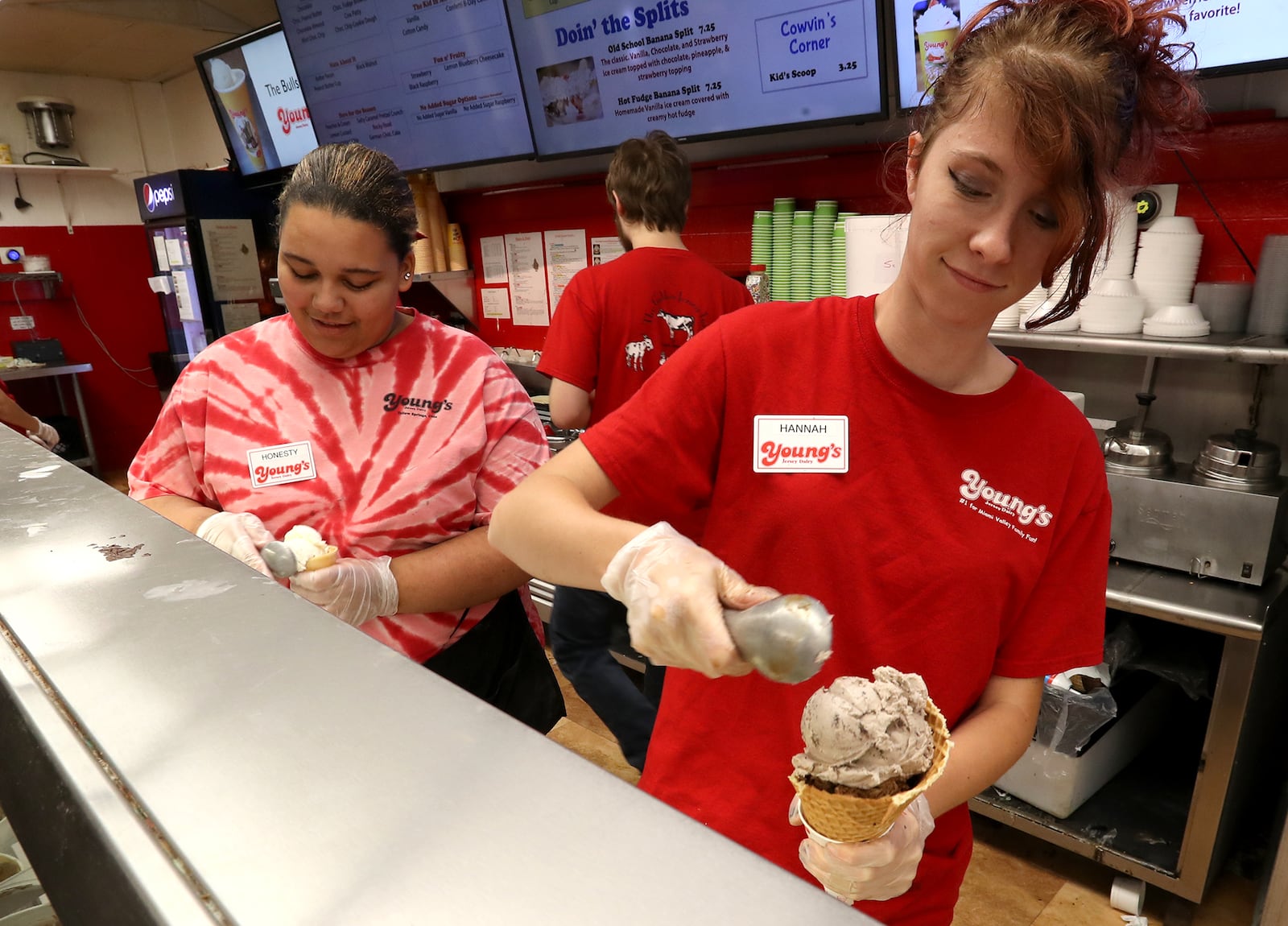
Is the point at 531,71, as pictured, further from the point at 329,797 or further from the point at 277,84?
the point at 329,797

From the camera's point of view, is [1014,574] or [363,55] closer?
[1014,574]

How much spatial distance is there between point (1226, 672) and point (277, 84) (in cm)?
503

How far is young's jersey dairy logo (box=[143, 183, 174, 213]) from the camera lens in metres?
5.00

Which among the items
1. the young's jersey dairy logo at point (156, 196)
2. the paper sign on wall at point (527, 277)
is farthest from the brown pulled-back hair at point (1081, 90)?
the young's jersey dairy logo at point (156, 196)

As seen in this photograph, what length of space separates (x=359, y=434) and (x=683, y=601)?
2.84 feet

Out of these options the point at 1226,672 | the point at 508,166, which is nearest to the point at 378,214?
the point at 1226,672

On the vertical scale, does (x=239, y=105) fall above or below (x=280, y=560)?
above

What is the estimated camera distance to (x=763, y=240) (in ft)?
10.0

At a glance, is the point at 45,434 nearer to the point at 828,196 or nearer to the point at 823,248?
the point at 823,248

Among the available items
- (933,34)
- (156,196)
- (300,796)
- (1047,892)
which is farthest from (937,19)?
(156,196)

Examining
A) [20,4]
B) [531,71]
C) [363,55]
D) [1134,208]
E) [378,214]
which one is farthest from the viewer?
[20,4]

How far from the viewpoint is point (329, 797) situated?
0.43 m

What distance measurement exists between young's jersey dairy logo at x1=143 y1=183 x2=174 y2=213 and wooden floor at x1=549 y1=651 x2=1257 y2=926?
15.3 ft

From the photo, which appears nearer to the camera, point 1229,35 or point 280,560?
point 280,560
